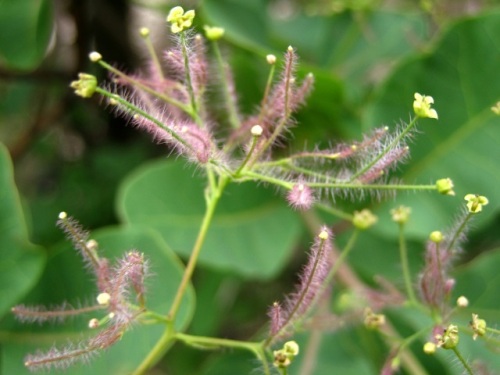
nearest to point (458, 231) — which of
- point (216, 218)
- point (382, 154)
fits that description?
point (382, 154)

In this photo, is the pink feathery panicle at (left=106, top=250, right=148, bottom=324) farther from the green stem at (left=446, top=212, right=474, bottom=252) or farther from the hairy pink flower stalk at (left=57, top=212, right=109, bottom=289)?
the green stem at (left=446, top=212, right=474, bottom=252)

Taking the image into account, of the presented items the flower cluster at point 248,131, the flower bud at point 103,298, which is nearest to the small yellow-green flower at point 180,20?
the flower cluster at point 248,131

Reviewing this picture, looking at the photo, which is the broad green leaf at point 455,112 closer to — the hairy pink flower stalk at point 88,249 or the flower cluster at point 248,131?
the flower cluster at point 248,131

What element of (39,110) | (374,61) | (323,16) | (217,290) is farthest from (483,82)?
(39,110)

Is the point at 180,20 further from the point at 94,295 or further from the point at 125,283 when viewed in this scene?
the point at 94,295

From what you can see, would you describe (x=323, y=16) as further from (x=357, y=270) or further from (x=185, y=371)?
(x=185, y=371)
